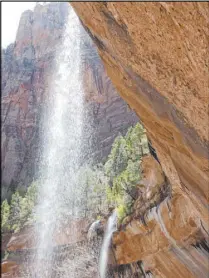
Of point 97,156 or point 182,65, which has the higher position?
point 97,156

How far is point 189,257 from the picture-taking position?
33.9ft

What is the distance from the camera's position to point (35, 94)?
44688 millimetres

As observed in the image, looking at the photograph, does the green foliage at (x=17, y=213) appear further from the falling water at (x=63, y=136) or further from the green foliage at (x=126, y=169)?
the green foliage at (x=126, y=169)

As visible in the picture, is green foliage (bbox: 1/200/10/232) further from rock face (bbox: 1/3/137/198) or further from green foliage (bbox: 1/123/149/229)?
rock face (bbox: 1/3/137/198)

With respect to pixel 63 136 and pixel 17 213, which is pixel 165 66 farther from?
pixel 63 136

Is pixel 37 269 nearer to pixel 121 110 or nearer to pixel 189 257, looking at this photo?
pixel 189 257

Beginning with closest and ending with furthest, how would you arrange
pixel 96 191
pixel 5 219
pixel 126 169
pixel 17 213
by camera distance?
1. pixel 126 169
2. pixel 96 191
3. pixel 5 219
4. pixel 17 213

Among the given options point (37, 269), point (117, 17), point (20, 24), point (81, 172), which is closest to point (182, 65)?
point (117, 17)

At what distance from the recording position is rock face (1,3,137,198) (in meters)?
39.1

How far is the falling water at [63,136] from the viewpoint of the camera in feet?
100

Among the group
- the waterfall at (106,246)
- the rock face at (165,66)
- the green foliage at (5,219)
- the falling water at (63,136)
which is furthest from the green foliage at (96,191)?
the rock face at (165,66)

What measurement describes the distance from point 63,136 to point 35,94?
23.5 feet

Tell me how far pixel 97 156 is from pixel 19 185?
9303 millimetres

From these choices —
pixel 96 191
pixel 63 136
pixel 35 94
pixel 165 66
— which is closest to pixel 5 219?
pixel 96 191
